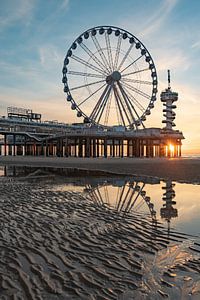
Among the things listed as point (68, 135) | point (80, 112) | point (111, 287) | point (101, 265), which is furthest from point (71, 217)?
point (68, 135)

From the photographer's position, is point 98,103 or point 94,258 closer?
point 94,258

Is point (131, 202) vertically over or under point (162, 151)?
under

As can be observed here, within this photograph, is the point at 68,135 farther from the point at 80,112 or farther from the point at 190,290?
the point at 190,290

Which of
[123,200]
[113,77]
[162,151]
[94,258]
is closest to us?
[94,258]

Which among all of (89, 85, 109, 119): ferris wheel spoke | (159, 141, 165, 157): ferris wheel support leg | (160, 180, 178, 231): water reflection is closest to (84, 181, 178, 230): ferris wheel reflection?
(160, 180, 178, 231): water reflection

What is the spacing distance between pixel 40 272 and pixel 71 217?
3.64m

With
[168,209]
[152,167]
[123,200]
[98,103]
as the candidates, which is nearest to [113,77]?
[98,103]

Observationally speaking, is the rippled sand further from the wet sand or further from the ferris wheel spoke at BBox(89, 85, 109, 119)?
the ferris wheel spoke at BBox(89, 85, 109, 119)

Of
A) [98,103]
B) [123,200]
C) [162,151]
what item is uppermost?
[98,103]

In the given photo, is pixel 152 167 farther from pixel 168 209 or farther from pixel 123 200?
pixel 168 209

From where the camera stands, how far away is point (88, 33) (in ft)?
159

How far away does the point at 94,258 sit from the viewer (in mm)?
4621

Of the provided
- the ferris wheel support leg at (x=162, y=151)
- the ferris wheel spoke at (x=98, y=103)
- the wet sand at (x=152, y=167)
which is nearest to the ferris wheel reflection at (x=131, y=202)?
the wet sand at (x=152, y=167)

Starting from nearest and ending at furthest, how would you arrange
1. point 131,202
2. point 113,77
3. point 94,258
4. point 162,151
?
point 94,258
point 131,202
point 113,77
point 162,151
